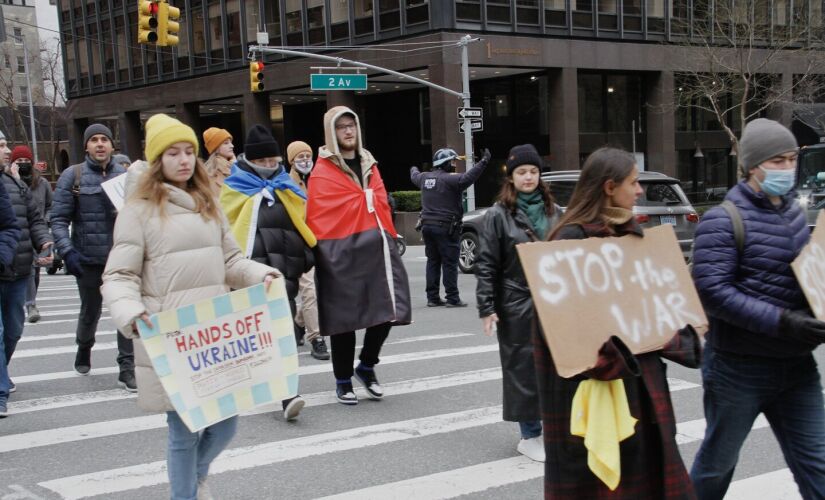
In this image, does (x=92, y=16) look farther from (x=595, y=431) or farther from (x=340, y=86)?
(x=595, y=431)

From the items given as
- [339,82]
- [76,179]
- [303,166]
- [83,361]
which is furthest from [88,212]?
[339,82]

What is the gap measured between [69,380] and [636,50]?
33984 millimetres

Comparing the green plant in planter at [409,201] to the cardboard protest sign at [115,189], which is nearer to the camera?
the cardboard protest sign at [115,189]

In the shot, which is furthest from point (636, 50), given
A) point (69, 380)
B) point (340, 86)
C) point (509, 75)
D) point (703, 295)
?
point (703, 295)

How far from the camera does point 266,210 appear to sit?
608 cm

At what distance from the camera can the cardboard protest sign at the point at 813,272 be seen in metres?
3.31

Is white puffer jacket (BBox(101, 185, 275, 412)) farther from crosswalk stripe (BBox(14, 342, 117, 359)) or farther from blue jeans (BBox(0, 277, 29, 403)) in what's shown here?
crosswalk stripe (BBox(14, 342, 117, 359))

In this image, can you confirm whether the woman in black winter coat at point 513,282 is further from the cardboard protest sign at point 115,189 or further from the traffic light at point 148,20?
the traffic light at point 148,20

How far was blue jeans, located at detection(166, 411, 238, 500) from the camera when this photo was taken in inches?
149

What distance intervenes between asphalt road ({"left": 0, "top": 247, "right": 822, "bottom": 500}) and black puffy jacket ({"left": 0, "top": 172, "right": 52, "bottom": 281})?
1.14 meters

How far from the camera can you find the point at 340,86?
80.6 ft

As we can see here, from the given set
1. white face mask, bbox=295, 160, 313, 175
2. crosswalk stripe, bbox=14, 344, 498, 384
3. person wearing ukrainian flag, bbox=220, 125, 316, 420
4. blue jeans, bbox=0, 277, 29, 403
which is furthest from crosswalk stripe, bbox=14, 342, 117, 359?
person wearing ukrainian flag, bbox=220, 125, 316, 420

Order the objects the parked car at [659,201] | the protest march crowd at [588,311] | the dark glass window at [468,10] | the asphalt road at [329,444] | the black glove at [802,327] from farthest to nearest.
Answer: the dark glass window at [468,10] → the parked car at [659,201] → the asphalt road at [329,444] → the black glove at [802,327] → the protest march crowd at [588,311]

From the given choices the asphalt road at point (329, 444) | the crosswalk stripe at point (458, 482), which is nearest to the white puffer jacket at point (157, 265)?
the asphalt road at point (329, 444)
